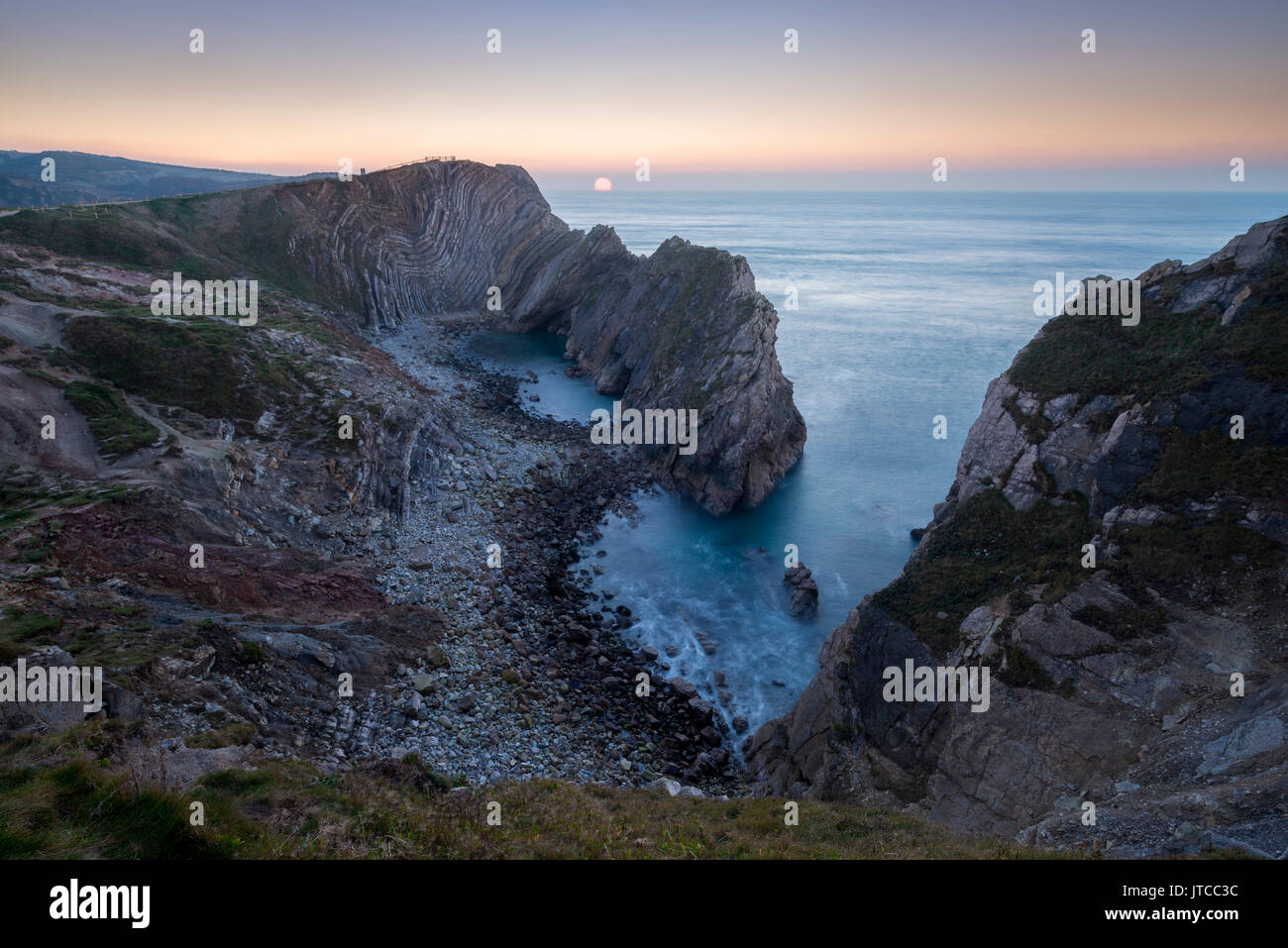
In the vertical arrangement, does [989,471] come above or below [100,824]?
above

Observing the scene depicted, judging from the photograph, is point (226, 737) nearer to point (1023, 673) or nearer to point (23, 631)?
point (23, 631)

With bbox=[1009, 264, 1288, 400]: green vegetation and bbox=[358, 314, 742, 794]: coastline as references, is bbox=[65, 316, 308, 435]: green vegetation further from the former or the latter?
bbox=[1009, 264, 1288, 400]: green vegetation

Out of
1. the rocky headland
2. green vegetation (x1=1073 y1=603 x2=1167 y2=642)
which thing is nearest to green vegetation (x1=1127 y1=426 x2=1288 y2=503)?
green vegetation (x1=1073 y1=603 x2=1167 y2=642)

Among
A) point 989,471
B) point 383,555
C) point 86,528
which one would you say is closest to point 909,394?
point 989,471

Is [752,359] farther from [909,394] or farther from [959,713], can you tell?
[959,713]


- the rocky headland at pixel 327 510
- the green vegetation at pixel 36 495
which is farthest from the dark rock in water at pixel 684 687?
the green vegetation at pixel 36 495

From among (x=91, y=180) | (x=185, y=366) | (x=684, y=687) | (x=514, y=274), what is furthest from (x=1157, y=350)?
(x=91, y=180)

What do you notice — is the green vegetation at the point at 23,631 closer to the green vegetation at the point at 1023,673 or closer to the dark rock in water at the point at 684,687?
the dark rock in water at the point at 684,687
